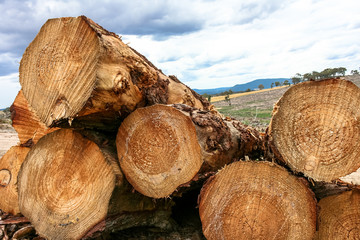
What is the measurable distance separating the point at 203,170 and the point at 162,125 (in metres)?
0.51

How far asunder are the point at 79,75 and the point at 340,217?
2518mm

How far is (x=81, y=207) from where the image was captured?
271 centimetres

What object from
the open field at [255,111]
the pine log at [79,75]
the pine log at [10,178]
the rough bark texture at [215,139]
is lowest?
the open field at [255,111]

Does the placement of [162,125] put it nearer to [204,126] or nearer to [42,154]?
[204,126]

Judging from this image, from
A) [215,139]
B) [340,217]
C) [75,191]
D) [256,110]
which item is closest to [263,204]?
[215,139]

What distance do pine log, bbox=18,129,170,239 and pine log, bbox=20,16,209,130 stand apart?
35 cm

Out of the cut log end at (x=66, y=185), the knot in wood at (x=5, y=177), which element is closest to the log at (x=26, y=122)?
the cut log end at (x=66, y=185)

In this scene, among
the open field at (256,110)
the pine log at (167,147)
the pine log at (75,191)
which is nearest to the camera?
the pine log at (167,147)

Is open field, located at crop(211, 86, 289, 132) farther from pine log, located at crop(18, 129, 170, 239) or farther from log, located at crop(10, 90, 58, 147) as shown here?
pine log, located at crop(18, 129, 170, 239)

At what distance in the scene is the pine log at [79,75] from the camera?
2.35m

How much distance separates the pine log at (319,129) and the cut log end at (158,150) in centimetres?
68

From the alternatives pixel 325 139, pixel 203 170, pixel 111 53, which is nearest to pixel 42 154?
pixel 111 53

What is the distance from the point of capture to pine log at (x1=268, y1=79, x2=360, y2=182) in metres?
2.18

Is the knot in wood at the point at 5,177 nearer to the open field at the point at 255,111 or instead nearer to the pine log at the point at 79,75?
the pine log at the point at 79,75
